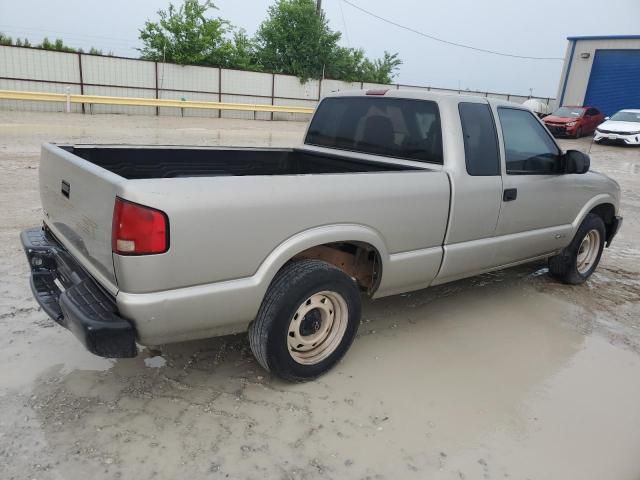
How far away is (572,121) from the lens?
24.0 metres

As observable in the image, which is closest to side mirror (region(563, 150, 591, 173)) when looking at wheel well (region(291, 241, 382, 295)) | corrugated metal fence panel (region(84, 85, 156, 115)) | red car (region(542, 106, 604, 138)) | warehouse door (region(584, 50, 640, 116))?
wheel well (region(291, 241, 382, 295))

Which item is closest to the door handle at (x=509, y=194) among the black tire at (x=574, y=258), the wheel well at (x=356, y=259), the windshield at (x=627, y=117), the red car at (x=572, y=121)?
the wheel well at (x=356, y=259)

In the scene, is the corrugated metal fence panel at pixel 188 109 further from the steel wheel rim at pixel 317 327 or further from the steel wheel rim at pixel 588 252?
the steel wheel rim at pixel 317 327

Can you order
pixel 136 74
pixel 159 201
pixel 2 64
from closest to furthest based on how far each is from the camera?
pixel 159 201
pixel 2 64
pixel 136 74

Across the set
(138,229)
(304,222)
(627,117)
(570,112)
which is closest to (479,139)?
(304,222)

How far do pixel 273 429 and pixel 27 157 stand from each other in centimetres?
924

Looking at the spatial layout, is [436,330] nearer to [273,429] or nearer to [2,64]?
[273,429]

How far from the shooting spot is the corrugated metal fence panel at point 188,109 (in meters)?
23.6

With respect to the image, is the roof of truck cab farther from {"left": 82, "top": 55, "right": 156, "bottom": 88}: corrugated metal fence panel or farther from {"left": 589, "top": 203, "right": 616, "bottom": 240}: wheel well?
{"left": 82, "top": 55, "right": 156, "bottom": 88}: corrugated metal fence panel

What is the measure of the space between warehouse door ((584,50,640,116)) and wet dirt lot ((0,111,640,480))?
3170 cm

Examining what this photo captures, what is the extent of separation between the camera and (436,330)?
413 cm

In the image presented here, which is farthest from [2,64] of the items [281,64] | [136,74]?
[281,64]

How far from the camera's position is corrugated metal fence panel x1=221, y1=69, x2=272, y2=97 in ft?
83.9

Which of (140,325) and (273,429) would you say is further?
(273,429)
